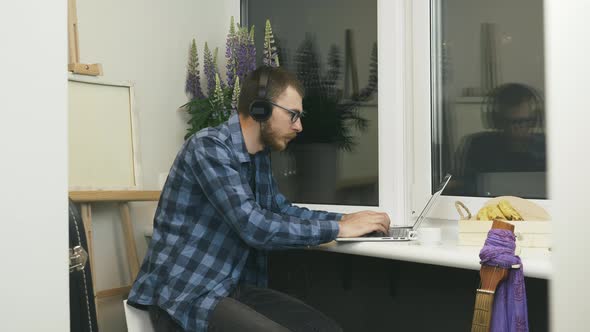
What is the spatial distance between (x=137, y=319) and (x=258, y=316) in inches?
17.5

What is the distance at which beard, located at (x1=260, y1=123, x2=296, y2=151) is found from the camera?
79.0 inches

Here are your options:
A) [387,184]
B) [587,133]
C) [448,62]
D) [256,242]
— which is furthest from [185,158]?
[587,133]

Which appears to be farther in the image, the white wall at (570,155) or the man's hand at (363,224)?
the man's hand at (363,224)

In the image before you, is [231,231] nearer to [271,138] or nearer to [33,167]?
[271,138]

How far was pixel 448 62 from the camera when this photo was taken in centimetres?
222

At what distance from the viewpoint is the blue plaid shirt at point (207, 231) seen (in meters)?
1.79

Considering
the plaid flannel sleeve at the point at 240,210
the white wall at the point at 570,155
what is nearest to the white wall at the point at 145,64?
the plaid flannel sleeve at the point at 240,210

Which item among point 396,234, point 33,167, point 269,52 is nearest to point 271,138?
point 396,234

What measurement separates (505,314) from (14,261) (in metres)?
1.10

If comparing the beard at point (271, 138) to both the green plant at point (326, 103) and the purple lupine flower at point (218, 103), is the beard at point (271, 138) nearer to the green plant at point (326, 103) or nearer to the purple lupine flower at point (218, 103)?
the green plant at point (326, 103)

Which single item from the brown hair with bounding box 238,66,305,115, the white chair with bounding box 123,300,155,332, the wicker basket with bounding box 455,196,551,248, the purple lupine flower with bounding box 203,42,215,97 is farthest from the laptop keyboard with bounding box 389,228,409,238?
the purple lupine flower with bounding box 203,42,215,97

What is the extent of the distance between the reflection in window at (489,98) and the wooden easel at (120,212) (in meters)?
1.12

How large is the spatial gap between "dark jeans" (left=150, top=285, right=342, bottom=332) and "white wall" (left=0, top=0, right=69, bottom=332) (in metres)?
0.94

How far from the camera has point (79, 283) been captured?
1.38 meters
